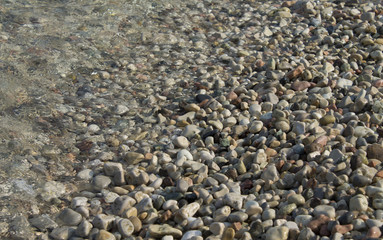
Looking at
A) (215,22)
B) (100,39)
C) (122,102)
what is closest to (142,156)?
(122,102)

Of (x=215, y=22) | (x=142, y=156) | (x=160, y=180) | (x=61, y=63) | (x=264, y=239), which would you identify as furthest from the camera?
(x=215, y=22)

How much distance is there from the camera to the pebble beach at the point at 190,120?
2.64 metres

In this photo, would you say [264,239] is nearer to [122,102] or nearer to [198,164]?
[198,164]

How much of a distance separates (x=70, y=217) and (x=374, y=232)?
4.79ft

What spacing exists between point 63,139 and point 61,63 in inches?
40.6

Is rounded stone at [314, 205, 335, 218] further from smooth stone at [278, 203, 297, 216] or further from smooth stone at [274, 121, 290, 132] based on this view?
smooth stone at [274, 121, 290, 132]

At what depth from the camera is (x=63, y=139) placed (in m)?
3.41

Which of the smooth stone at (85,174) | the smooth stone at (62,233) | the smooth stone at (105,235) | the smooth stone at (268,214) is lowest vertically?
the smooth stone at (85,174)

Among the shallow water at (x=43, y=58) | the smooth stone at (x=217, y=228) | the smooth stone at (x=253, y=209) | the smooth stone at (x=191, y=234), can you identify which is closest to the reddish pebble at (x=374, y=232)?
the smooth stone at (x=253, y=209)

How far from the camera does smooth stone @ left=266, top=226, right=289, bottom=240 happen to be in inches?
94.4

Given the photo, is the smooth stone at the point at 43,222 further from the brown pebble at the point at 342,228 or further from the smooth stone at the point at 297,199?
the brown pebble at the point at 342,228

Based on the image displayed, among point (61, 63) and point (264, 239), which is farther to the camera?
point (61, 63)

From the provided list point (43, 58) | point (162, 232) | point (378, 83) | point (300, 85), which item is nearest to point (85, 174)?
point (162, 232)

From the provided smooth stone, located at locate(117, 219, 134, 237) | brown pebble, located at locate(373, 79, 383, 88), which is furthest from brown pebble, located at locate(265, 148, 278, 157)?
brown pebble, located at locate(373, 79, 383, 88)
